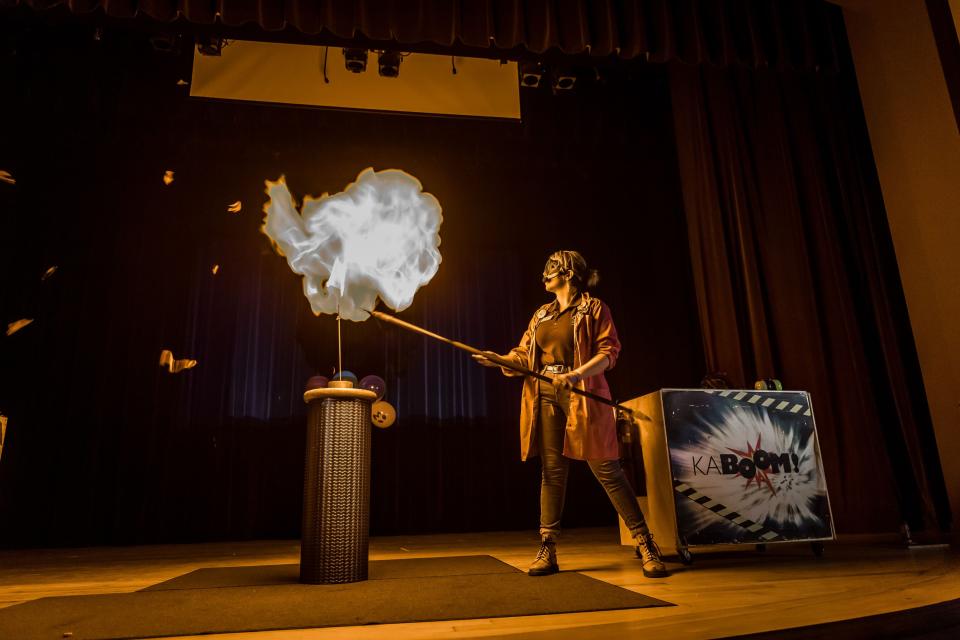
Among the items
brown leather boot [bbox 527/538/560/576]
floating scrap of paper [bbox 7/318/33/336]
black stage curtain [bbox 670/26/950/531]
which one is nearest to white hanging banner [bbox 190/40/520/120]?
black stage curtain [bbox 670/26/950/531]

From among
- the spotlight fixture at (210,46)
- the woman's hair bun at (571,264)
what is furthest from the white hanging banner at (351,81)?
the woman's hair bun at (571,264)

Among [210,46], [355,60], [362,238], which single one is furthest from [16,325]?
[362,238]

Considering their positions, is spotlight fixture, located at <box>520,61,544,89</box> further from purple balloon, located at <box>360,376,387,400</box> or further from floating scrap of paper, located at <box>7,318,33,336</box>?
floating scrap of paper, located at <box>7,318,33,336</box>

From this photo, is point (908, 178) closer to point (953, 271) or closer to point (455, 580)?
point (953, 271)

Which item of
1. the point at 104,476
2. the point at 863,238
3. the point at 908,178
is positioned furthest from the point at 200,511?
the point at 908,178

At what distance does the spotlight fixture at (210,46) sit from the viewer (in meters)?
5.08

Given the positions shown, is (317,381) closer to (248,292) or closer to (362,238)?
(248,292)

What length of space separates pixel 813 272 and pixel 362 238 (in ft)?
11.2

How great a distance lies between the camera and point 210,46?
201 inches

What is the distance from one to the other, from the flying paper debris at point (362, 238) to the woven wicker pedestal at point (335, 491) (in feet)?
1.53

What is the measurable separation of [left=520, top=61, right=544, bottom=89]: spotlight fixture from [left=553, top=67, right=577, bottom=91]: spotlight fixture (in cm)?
16

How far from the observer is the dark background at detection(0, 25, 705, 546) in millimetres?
5555

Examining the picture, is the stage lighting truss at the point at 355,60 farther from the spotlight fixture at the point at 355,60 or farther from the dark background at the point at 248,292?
the dark background at the point at 248,292

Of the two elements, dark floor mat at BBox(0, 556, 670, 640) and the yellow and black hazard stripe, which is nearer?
dark floor mat at BBox(0, 556, 670, 640)
